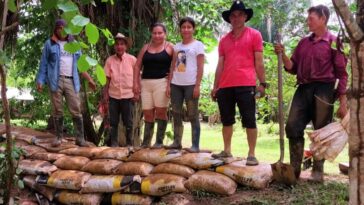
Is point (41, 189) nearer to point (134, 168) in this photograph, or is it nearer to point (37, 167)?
point (37, 167)

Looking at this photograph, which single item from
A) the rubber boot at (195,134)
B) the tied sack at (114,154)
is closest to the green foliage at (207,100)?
the tied sack at (114,154)

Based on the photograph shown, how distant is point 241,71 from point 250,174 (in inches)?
38.6

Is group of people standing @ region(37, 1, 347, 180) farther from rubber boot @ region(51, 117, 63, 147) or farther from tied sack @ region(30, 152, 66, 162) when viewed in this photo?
tied sack @ region(30, 152, 66, 162)

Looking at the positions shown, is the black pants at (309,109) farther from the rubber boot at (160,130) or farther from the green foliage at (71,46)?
the green foliage at (71,46)

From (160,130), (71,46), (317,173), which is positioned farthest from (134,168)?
(71,46)

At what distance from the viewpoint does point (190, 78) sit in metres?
4.63

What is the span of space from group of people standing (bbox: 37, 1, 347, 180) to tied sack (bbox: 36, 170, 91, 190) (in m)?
0.78

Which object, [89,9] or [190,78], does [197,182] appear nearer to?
[190,78]

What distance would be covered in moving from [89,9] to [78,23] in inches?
202

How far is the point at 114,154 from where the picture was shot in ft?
16.7

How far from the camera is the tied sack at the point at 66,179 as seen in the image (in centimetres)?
486

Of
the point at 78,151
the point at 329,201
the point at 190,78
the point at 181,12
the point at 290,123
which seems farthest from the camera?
the point at 181,12

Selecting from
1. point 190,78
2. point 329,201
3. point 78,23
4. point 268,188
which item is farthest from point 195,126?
point 78,23

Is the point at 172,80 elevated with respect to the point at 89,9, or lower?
lower
